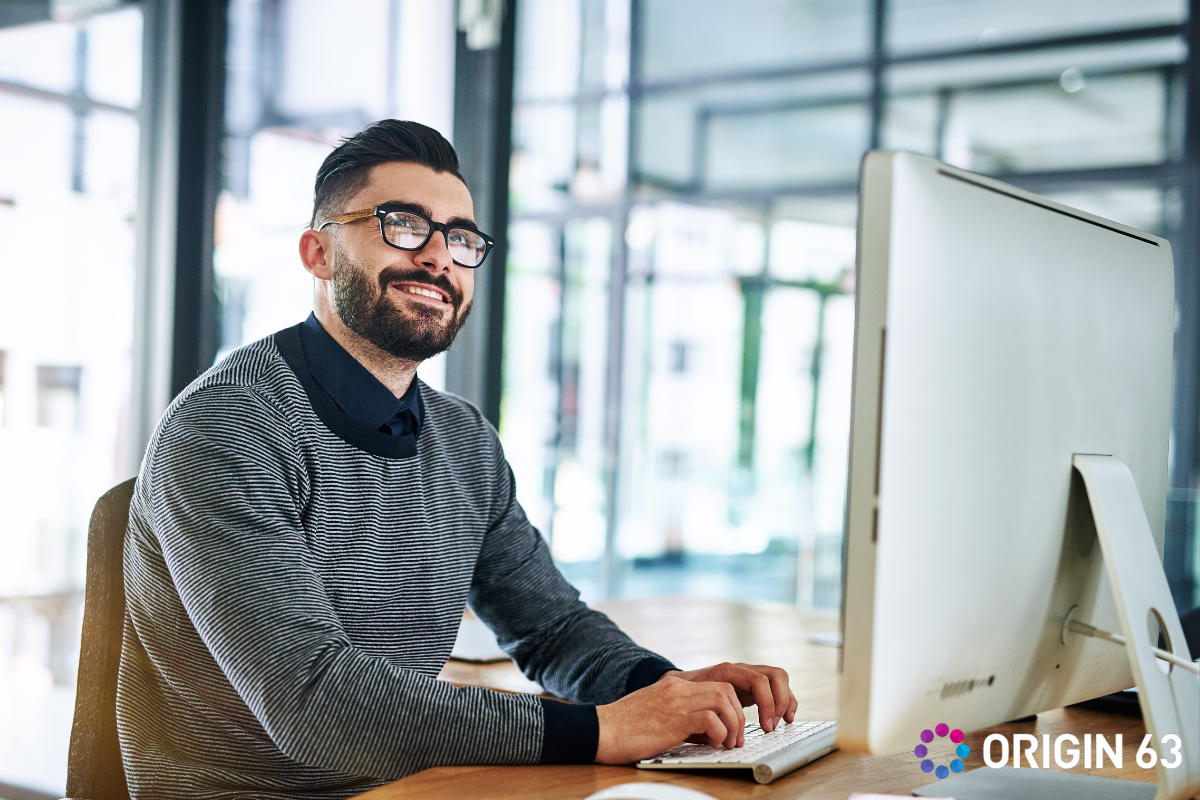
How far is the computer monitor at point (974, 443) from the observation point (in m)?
0.75

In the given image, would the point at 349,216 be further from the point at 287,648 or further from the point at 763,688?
the point at 763,688

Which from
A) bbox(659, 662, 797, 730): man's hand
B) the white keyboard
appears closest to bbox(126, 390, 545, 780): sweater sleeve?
the white keyboard

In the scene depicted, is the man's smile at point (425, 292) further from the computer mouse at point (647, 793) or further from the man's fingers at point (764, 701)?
the computer mouse at point (647, 793)

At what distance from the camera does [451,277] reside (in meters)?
1.43

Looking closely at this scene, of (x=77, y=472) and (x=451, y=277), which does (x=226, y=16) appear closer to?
(x=77, y=472)

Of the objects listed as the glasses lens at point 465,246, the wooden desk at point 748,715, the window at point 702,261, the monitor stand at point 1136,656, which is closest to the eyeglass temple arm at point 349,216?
the glasses lens at point 465,246

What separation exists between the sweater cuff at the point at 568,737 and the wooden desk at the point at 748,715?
1 cm

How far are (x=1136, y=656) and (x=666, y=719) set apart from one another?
0.42 m

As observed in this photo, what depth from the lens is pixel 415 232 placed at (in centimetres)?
141

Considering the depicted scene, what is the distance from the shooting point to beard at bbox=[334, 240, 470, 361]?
4.54 ft

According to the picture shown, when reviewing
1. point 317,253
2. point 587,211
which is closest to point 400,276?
point 317,253

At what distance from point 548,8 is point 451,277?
5.35 metres

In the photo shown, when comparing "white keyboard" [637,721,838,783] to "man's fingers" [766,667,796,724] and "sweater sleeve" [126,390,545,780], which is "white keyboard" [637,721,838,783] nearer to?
"man's fingers" [766,667,796,724]

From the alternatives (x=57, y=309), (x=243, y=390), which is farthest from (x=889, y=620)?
(x=57, y=309)
